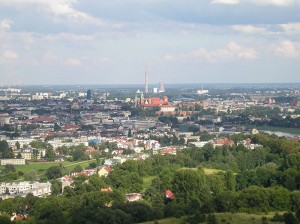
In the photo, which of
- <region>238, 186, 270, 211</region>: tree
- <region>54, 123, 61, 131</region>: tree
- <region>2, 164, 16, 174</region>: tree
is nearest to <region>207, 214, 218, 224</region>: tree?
Answer: <region>238, 186, 270, 211</region>: tree

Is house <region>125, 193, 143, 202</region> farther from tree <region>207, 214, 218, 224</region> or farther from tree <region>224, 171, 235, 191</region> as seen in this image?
tree <region>207, 214, 218, 224</region>

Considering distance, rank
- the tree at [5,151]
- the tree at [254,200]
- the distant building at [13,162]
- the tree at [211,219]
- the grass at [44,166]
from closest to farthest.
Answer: the tree at [211,219]
the tree at [254,200]
the grass at [44,166]
the distant building at [13,162]
the tree at [5,151]

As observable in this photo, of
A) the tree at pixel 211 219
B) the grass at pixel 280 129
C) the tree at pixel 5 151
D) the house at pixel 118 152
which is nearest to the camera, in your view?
the tree at pixel 211 219

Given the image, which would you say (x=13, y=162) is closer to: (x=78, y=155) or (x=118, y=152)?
(x=78, y=155)

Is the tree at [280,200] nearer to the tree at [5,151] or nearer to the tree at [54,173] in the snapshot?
the tree at [54,173]

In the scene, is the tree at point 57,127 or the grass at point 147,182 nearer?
the grass at point 147,182

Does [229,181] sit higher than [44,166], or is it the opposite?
[229,181]

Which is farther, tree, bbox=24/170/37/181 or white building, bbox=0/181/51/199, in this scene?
tree, bbox=24/170/37/181

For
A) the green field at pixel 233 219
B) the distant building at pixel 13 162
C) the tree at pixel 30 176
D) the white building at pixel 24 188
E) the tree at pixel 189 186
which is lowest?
the distant building at pixel 13 162

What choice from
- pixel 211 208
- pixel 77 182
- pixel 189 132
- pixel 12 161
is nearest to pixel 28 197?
pixel 77 182

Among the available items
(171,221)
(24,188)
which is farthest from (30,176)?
(171,221)

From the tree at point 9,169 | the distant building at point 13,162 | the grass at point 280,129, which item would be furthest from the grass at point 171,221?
the grass at point 280,129
